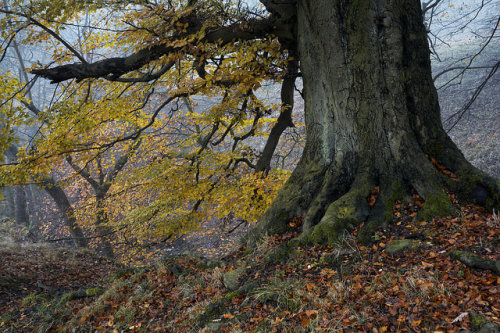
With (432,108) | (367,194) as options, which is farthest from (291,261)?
(432,108)

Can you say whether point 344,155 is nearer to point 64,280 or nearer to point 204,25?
point 204,25

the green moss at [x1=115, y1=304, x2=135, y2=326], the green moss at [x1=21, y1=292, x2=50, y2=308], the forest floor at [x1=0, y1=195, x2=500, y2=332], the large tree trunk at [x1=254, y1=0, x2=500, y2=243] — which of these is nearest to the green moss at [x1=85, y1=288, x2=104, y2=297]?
the forest floor at [x1=0, y1=195, x2=500, y2=332]

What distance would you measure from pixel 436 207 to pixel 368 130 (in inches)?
51.0

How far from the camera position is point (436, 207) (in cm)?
362

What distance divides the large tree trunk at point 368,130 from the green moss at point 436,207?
0.01m

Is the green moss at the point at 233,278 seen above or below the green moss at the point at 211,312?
above

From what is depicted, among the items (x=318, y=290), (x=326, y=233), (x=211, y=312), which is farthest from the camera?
(x=326, y=233)

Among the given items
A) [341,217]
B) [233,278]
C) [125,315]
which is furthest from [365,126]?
[125,315]

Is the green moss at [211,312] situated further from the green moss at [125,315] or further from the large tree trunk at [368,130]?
the large tree trunk at [368,130]

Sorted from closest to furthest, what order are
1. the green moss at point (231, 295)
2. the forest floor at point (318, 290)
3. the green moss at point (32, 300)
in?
1. the forest floor at point (318, 290)
2. the green moss at point (231, 295)
3. the green moss at point (32, 300)

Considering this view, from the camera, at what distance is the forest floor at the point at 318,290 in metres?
2.36

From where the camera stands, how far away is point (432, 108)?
439cm

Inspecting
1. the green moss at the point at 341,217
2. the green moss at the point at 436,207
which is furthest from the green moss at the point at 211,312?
the green moss at the point at 436,207

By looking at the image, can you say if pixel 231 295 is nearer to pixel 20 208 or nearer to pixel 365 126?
pixel 365 126
